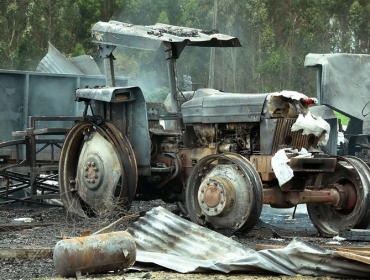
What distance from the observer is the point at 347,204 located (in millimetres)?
6965

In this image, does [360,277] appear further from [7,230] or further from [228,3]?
[228,3]

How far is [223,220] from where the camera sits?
20.8 ft

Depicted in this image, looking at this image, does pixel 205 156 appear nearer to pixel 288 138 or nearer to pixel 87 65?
pixel 288 138

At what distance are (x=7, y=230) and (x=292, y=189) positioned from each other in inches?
135

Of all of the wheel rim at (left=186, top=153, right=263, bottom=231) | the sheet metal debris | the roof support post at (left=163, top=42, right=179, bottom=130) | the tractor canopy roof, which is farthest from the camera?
the roof support post at (left=163, top=42, right=179, bottom=130)

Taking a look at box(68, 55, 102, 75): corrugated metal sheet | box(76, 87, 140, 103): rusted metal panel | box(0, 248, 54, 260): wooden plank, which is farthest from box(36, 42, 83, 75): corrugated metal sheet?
box(0, 248, 54, 260): wooden plank

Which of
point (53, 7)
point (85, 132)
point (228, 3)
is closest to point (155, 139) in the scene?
point (85, 132)

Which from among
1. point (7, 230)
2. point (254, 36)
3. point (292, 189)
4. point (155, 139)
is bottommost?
point (7, 230)

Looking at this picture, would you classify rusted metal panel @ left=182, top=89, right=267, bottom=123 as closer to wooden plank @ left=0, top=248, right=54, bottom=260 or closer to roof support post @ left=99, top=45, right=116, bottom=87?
roof support post @ left=99, top=45, right=116, bottom=87

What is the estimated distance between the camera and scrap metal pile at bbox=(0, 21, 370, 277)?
6.31m

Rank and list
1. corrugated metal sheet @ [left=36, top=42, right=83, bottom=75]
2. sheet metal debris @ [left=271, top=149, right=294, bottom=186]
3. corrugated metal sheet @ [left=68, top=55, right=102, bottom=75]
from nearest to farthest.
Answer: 1. sheet metal debris @ [left=271, top=149, right=294, bottom=186]
2. corrugated metal sheet @ [left=68, top=55, right=102, bottom=75]
3. corrugated metal sheet @ [left=36, top=42, right=83, bottom=75]

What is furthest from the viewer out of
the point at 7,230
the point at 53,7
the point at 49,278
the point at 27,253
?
the point at 53,7

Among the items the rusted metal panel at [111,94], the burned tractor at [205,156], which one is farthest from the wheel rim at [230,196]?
the rusted metal panel at [111,94]

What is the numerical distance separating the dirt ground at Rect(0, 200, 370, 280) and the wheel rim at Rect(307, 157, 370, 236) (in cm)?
25
